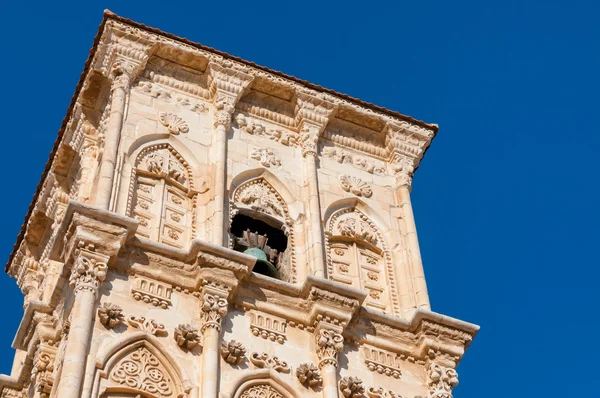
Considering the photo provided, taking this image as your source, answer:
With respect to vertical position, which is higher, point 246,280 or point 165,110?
point 165,110

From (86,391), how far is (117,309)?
4.77 ft

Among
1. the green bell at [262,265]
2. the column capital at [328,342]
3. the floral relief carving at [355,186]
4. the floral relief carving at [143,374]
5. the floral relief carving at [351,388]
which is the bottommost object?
the floral relief carving at [143,374]

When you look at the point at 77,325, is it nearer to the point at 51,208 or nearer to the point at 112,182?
the point at 112,182

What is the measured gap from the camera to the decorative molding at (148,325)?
667 inches

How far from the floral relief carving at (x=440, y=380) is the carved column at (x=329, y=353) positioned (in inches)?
56.1

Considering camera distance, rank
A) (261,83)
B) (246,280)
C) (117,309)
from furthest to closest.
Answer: (261,83) < (246,280) < (117,309)

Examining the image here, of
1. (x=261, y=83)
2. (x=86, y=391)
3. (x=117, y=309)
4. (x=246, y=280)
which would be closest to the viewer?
(x=86, y=391)

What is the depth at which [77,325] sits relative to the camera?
53.4ft

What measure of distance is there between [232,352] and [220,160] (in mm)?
4071

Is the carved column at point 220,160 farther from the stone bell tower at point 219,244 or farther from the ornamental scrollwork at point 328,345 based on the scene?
the ornamental scrollwork at point 328,345

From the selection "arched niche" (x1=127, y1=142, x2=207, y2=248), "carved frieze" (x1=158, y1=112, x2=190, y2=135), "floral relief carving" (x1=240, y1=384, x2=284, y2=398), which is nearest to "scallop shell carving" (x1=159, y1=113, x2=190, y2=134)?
"carved frieze" (x1=158, y1=112, x2=190, y2=135)

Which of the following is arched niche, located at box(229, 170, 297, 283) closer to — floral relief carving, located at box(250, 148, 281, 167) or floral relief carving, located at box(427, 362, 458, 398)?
floral relief carving, located at box(250, 148, 281, 167)

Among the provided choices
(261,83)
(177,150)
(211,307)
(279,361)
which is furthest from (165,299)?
(261,83)

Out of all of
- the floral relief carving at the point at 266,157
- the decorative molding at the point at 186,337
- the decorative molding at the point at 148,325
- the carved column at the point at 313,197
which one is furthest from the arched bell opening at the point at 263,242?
the decorative molding at the point at 148,325
